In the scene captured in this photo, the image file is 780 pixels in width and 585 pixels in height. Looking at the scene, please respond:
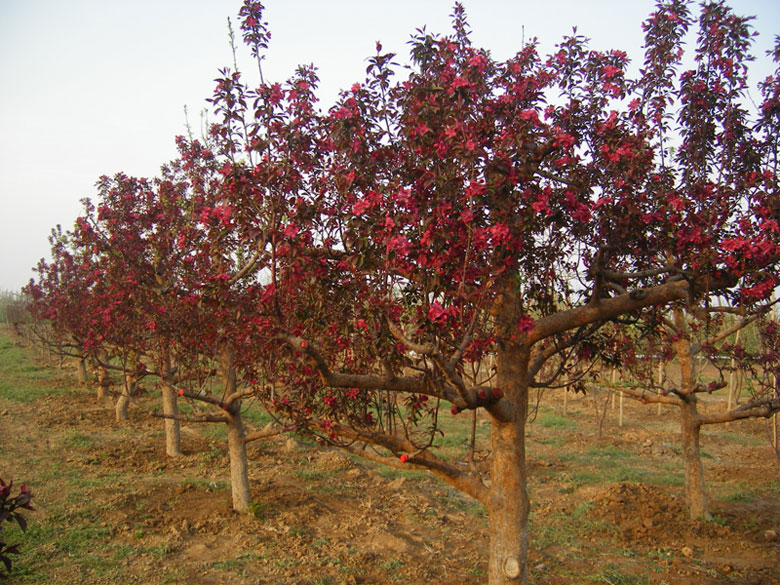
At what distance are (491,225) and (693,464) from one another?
610cm

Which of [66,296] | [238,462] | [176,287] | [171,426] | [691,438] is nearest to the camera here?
[176,287]

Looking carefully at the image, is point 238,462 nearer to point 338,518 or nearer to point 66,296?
point 338,518

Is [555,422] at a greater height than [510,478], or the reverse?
[510,478]

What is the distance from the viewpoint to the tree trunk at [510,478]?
423 cm

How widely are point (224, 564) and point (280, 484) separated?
2752 millimetres

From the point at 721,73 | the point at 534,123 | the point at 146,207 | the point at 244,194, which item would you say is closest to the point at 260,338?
the point at 244,194

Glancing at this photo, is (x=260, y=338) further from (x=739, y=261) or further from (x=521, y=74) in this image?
(x=739, y=261)

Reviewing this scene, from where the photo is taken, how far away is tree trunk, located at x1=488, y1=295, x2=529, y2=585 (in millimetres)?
4234

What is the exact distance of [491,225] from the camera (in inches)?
148

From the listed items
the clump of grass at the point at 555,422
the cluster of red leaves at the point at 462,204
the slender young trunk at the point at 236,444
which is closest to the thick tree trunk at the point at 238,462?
the slender young trunk at the point at 236,444

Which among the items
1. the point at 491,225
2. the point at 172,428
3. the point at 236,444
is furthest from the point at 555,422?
the point at 491,225

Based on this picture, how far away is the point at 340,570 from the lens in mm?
6324

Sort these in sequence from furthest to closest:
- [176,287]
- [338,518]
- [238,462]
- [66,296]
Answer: [66,296]
[338,518]
[238,462]
[176,287]

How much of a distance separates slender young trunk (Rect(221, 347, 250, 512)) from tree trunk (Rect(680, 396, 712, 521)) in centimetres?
610
